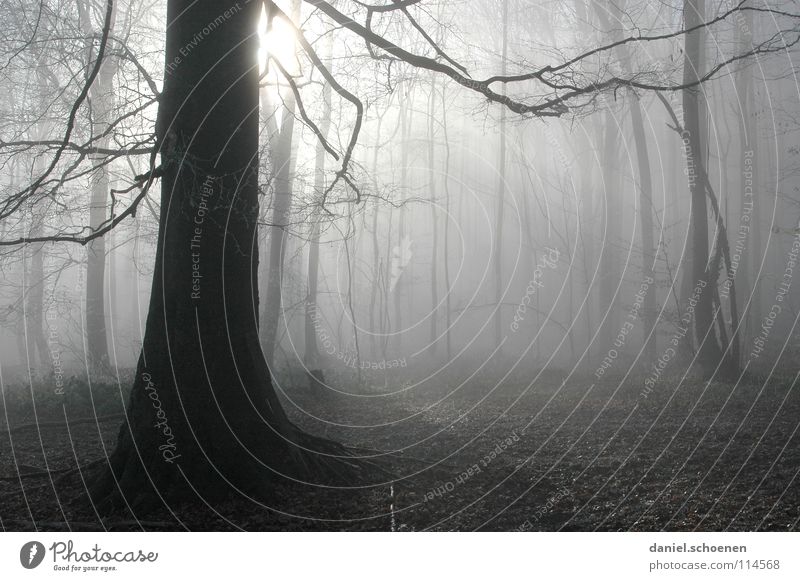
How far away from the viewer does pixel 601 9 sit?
51.3ft

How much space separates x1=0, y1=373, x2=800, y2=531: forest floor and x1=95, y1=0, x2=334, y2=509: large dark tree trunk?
31 centimetres

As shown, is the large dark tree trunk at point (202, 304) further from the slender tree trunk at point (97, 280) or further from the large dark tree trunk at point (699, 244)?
the slender tree trunk at point (97, 280)

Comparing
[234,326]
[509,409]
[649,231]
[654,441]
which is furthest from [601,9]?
[234,326]

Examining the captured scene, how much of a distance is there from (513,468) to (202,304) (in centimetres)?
305

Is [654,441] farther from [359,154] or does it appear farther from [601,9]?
[359,154]

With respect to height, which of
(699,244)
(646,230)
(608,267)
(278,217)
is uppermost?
(278,217)

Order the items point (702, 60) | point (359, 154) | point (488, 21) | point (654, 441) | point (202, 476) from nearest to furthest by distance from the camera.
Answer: point (202, 476) → point (654, 441) → point (702, 60) → point (488, 21) → point (359, 154)

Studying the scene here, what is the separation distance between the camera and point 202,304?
206 inches

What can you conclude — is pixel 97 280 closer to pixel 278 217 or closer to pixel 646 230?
pixel 278 217

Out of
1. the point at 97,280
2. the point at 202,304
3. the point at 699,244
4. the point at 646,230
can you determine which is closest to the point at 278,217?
the point at 97,280

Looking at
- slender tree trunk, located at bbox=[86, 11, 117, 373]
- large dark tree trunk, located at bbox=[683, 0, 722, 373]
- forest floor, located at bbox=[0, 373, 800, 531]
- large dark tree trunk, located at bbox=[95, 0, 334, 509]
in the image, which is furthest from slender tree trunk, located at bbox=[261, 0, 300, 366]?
large dark tree trunk, located at bbox=[95, 0, 334, 509]

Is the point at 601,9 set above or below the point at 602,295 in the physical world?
above

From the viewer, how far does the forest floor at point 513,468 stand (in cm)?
490
